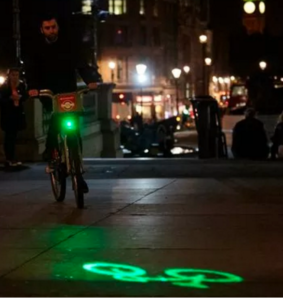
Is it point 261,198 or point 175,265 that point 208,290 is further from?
point 261,198

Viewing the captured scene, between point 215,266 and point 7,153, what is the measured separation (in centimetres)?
745

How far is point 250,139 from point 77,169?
26.0 ft

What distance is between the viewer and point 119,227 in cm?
765

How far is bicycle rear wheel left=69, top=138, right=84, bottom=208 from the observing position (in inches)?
336

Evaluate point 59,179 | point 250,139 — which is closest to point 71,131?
point 59,179

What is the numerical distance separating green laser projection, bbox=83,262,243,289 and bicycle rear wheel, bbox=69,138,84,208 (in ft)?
7.96

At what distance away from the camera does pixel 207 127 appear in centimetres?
1750

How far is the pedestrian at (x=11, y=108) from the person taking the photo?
1285cm

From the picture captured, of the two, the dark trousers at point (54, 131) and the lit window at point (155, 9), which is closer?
the dark trousers at point (54, 131)

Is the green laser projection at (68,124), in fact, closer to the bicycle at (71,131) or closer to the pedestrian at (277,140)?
the bicycle at (71,131)

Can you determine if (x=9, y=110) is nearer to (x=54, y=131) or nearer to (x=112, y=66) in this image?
(x=54, y=131)

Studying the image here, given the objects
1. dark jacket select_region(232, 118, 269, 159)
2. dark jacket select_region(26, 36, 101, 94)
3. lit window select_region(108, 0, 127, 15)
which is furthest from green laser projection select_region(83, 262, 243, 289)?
lit window select_region(108, 0, 127, 15)

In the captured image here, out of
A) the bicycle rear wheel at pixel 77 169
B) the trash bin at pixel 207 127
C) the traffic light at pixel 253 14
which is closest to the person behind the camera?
the bicycle rear wheel at pixel 77 169

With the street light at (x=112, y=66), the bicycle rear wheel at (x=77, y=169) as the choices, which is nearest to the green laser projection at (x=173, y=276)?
the bicycle rear wheel at (x=77, y=169)
